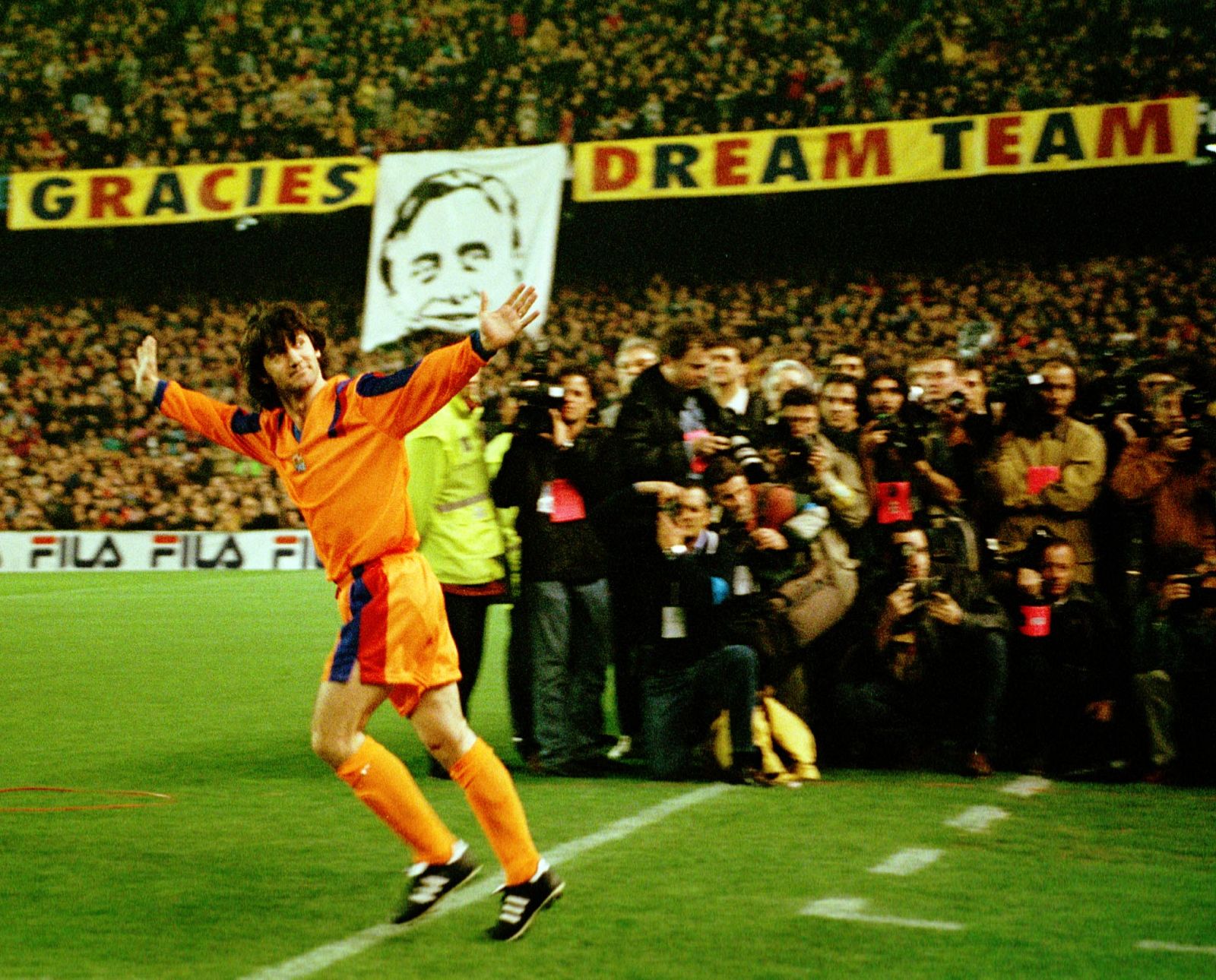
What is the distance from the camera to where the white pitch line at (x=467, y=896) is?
3.84 m

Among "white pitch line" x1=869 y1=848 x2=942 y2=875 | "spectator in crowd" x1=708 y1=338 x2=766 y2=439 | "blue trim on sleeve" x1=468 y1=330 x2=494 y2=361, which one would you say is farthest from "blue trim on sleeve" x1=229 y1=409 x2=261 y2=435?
"spectator in crowd" x1=708 y1=338 x2=766 y2=439

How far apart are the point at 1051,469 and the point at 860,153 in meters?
14.9

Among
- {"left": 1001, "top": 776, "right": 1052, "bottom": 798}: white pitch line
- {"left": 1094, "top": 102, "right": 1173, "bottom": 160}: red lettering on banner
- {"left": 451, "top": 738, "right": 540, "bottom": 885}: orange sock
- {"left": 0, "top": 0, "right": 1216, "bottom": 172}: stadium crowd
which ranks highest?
{"left": 0, "top": 0, "right": 1216, "bottom": 172}: stadium crowd

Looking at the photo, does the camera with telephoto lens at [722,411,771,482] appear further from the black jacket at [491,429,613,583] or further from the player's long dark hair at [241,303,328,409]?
the player's long dark hair at [241,303,328,409]

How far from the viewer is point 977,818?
5.53m

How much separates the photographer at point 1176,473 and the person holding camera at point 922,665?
2.87ft

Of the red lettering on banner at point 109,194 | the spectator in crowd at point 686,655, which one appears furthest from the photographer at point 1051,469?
the red lettering on banner at point 109,194

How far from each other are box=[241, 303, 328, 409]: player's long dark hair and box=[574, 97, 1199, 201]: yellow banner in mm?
17050

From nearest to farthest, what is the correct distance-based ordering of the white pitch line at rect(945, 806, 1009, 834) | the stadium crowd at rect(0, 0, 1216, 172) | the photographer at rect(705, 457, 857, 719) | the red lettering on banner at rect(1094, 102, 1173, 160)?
the white pitch line at rect(945, 806, 1009, 834)
the photographer at rect(705, 457, 857, 719)
the red lettering on banner at rect(1094, 102, 1173, 160)
the stadium crowd at rect(0, 0, 1216, 172)

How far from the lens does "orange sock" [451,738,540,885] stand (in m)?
4.18

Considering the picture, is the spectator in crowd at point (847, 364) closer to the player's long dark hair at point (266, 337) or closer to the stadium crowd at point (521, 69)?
the player's long dark hair at point (266, 337)

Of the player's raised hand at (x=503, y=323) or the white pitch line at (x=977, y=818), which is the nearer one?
the player's raised hand at (x=503, y=323)

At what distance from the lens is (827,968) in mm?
3799

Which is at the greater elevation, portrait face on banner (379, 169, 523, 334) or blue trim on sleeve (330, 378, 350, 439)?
portrait face on banner (379, 169, 523, 334)
